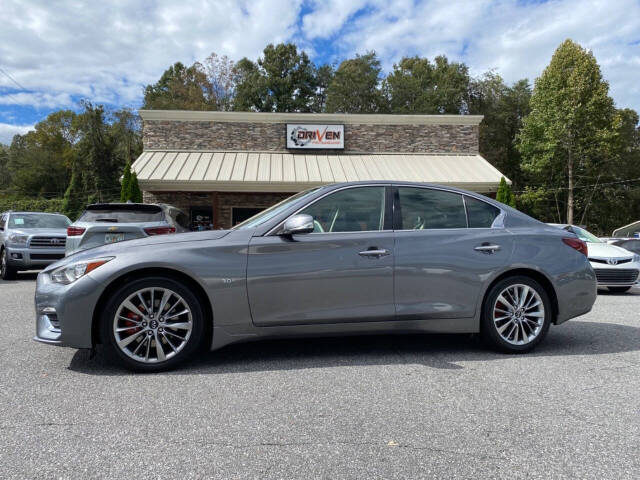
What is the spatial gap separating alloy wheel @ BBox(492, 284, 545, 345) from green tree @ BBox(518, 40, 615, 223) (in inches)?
1302

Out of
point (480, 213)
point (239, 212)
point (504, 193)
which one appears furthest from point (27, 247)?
point (504, 193)

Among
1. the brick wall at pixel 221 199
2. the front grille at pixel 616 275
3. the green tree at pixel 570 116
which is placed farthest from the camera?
the green tree at pixel 570 116

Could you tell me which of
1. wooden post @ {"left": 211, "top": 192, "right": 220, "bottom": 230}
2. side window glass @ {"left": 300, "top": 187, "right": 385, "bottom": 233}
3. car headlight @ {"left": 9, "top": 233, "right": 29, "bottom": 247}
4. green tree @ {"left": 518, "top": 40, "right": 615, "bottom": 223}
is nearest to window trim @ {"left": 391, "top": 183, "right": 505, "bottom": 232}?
side window glass @ {"left": 300, "top": 187, "right": 385, "bottom": 233}

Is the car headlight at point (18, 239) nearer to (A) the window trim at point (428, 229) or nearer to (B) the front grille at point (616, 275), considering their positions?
(A) the window trim at point (428, 229)

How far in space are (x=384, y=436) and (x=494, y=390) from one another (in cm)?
119

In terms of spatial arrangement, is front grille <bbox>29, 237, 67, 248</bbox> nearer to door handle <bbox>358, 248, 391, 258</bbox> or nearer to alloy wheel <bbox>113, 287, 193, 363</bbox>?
alloy wheel <bbox>113, 287, 193, 363</bbox>

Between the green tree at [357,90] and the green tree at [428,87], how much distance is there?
1.41 m

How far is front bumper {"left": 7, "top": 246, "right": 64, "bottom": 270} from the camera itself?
38.9 feet

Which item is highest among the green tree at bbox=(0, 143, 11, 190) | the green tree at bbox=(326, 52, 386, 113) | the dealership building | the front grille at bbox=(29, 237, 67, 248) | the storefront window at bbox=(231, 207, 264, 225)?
the green tree at bbox=(326, 52, 386, 113)

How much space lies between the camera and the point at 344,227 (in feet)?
14.3

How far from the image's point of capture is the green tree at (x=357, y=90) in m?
45.0

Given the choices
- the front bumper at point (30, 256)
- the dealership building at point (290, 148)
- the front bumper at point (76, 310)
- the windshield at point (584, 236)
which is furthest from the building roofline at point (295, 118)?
the front bumper at point (76, 310)

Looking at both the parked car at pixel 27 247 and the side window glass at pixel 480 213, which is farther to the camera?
the parked car at pixel 27 247

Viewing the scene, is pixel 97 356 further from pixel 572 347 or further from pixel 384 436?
pixel 572 347
